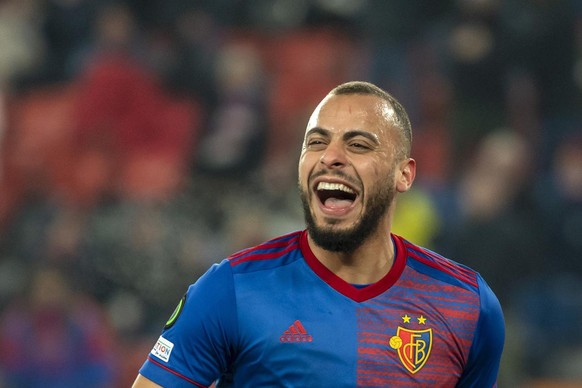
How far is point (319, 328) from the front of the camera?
9.02ft

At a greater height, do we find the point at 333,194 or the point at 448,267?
the point at 333,194

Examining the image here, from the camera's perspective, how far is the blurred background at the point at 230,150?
748 cm

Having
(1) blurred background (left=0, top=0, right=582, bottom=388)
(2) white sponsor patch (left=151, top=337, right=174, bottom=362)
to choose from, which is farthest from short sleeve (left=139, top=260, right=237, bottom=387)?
(1) blurred background (left=0, top=0, right=582, bottom=388)

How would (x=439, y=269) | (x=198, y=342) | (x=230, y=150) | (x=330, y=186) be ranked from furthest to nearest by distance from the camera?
(x=230, y=150) → (x=439, y=269) → (x=330, y=186) → (x=198, y=342)

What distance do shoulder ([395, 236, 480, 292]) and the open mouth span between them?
0.27 m

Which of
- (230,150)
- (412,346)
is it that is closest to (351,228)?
(412,346)

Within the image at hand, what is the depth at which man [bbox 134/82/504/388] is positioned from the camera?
2691 millimetres

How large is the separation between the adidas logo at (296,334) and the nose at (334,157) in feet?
1.48

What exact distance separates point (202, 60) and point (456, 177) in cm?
231

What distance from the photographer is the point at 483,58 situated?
7934mm

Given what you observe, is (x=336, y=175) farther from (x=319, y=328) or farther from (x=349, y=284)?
(x=319, y=328)

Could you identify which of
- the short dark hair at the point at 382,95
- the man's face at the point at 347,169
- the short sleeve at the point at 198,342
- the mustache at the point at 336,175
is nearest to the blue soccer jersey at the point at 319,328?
the short sleeve at the point at 198,342

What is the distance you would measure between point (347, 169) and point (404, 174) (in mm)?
296

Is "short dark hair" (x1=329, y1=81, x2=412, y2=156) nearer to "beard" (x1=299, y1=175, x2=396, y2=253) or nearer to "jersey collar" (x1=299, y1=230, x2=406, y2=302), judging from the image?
"beard" (x1=299, y1=175, x2=396, y2=253)
